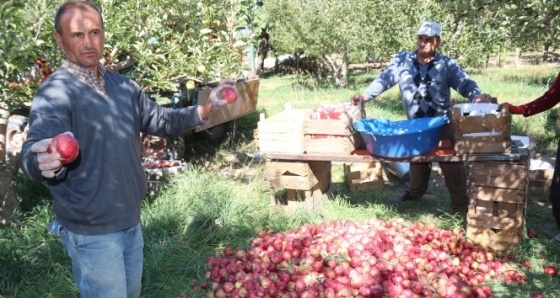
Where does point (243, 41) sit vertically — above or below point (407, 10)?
below

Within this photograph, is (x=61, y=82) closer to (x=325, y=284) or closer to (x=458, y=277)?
(x=325, y=284)

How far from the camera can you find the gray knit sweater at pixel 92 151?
6.48ft

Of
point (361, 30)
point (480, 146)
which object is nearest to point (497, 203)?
point (480, 146)

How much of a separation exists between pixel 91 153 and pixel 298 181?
266cm

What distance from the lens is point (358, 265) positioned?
3420 mm

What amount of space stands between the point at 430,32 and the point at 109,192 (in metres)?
3.42

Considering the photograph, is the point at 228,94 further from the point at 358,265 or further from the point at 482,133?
the point at 482,133

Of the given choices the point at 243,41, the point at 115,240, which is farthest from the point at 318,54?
the point at 115,240

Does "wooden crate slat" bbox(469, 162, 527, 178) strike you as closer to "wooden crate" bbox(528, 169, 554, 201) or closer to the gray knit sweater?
"wooden crate" bbox(528, 169, 554, 201)

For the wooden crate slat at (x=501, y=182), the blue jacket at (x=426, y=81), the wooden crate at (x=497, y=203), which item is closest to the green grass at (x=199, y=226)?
the wooden crate at (x=497, y=203)

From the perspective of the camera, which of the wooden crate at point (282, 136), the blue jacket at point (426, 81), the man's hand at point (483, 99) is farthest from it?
the blue jacket at point (426, 81)

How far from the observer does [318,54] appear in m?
16.9

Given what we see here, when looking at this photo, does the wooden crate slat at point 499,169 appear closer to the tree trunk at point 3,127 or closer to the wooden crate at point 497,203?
the wooden crate at point 497,203

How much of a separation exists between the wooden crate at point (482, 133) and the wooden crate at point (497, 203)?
131mm
